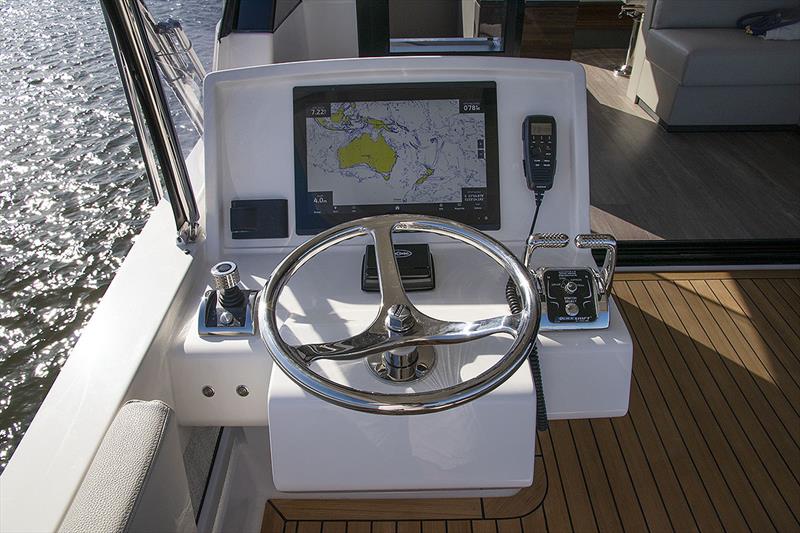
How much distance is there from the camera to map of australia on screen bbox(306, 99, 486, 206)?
1.16m

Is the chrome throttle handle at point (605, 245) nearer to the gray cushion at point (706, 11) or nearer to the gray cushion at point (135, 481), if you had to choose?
the gray cushion at point (135, 481)

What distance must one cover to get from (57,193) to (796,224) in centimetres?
285

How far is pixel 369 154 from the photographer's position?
116 centimetres

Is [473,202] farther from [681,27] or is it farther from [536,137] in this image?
[681,27]

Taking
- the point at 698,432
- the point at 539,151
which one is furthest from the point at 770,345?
the point at 539,151

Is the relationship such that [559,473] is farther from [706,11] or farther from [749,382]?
[706,11]

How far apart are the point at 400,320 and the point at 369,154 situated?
498mm

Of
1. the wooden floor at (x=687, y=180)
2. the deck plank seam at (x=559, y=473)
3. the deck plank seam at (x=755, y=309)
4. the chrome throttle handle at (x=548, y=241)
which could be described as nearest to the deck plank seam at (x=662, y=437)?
the deck plank seam at (x=559, y=473)

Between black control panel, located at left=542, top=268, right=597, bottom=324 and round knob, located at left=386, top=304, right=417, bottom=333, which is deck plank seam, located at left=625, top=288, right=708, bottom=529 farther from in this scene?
round knob, located at left=386, top=304, right=417, bottom=333

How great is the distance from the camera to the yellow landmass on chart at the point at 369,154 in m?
1.15

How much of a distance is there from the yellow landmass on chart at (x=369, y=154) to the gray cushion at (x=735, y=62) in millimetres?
2837

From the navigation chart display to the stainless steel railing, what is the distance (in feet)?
0.75

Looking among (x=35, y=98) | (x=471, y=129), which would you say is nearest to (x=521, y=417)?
(x=471, y=129)

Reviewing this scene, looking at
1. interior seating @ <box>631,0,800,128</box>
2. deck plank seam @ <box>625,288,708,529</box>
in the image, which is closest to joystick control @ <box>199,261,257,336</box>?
deck plank seam @ <box>625,288,708,529</box>
